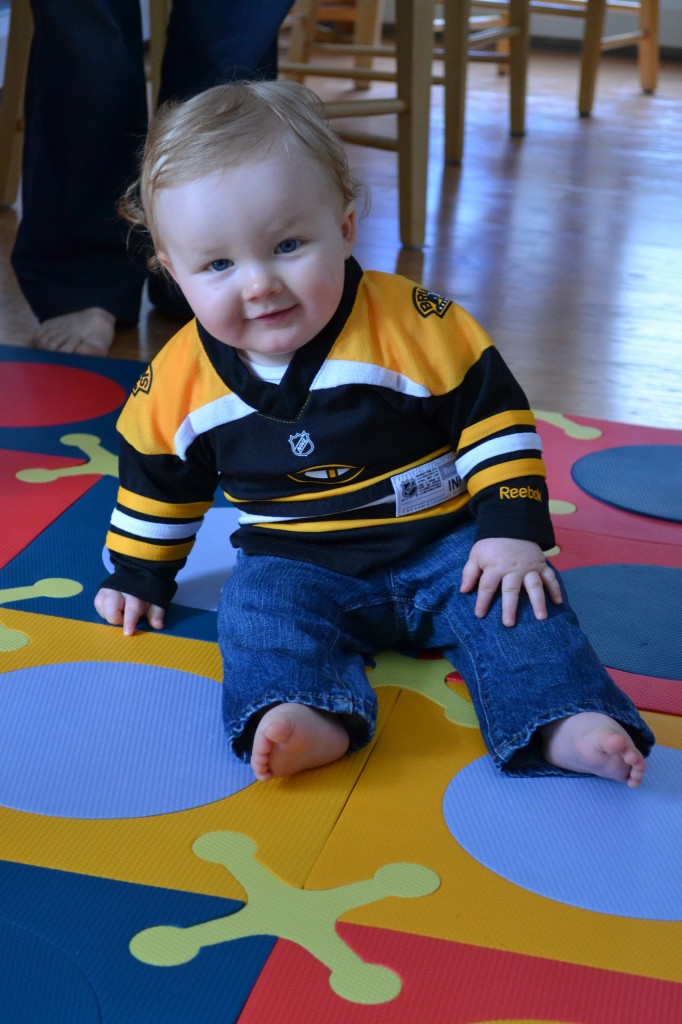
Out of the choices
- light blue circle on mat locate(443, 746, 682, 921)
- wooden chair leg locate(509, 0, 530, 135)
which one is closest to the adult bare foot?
light blue circle on mat locate(443, 746, 682, 921)

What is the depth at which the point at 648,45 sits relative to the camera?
11.9 ft

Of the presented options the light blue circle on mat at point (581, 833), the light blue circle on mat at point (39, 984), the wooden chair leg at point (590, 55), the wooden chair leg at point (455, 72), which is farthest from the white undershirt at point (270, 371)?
the wooden chair leg at point (590, 55)

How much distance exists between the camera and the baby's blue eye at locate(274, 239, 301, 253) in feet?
2.53

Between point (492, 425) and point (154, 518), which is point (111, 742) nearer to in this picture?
point (154, 518)

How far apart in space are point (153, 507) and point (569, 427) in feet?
1.90

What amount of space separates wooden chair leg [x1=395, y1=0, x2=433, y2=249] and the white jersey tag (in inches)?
46.9

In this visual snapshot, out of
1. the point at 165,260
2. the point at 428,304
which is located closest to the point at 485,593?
the point at 428,304

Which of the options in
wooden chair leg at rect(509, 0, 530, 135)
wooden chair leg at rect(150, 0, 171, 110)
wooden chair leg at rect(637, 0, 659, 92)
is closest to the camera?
wooden chair leg at rect(150, 0, 171, 110)

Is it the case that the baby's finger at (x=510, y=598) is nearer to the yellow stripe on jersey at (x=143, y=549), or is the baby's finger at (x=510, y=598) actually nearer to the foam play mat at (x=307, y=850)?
the foam play mat at (x=307, y=850)

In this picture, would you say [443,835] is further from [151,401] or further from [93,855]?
[151,401]

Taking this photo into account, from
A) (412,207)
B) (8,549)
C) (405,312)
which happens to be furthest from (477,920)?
(412,207)

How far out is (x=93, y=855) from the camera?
675 millimetres

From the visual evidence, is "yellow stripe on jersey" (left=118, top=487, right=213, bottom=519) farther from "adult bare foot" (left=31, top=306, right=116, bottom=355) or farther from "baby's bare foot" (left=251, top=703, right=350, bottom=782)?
"adult bare foot" (left=31, top=306, right=116, bottom=355)

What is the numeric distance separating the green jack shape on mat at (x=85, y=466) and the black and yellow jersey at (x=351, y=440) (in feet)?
0.82
